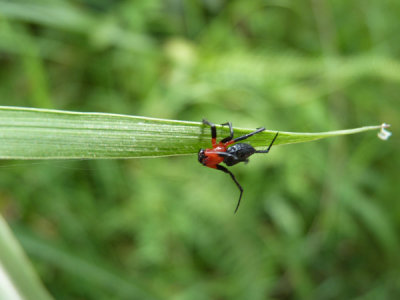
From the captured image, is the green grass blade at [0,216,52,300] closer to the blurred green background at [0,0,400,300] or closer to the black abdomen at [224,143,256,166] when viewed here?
the black abdomen at [224,143,256,166]

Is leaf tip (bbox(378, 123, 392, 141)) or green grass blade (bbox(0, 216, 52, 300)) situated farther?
green grass blade (bbox(0, 216, 52, 300))

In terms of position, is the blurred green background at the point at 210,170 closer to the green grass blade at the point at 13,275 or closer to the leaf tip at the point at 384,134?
the green grass blade at the point at 13,275

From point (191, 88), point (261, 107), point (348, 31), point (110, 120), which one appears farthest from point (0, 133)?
point (348, 31)

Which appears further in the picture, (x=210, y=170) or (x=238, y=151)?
(x=210, y=170)

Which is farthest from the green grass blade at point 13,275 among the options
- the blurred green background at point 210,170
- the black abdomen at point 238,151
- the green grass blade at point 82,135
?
the blurred green background at point 210,170

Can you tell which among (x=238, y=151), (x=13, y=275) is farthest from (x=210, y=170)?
(x=13, y=275)

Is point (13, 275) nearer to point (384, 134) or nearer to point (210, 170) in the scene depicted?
point (384, 134)

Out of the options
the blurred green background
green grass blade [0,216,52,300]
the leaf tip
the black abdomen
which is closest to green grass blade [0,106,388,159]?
the leaf tip
